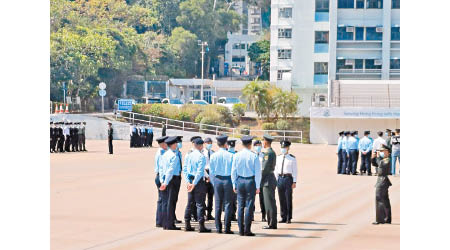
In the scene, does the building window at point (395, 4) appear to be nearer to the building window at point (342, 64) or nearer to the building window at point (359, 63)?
the building window at point (359, 63)

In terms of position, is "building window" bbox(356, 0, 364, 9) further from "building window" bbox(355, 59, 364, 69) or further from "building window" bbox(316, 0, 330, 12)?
"building window" bbox(355, 59, 364, 69)

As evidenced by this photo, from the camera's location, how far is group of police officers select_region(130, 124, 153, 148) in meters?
51.2

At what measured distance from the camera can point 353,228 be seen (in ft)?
60.3

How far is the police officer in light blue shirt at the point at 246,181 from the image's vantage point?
1702 cm

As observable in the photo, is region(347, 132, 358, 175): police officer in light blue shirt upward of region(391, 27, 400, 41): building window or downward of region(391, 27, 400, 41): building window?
downward

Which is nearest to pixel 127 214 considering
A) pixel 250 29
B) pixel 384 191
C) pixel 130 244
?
pixel 130 244

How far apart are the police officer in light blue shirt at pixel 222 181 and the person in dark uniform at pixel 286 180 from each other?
2060mm

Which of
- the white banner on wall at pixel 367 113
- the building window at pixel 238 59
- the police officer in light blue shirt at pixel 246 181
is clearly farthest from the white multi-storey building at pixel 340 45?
the building window at pixel 238 59

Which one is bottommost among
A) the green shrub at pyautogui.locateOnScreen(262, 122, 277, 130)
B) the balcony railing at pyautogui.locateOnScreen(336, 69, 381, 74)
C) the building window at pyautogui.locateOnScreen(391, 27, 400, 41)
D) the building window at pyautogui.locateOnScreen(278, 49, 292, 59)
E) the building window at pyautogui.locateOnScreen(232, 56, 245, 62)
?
the green shrub at pyautogui.locateOnScreen(262, 122, 277, 130)

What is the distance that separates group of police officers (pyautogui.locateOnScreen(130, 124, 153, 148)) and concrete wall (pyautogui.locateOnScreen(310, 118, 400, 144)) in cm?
1306

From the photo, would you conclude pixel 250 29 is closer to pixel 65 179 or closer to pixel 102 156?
pixel 102 156

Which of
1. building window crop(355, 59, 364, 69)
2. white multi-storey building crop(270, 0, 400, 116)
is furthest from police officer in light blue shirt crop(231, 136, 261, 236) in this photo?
building window crop(355, 59, 364, 69)
